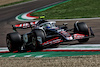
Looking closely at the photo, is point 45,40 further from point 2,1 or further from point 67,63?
point 2,1

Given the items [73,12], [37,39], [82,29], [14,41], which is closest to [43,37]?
[37,39]

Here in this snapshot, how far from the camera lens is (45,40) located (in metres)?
10.7

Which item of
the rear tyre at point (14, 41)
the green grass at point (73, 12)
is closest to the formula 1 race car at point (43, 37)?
the rear tyre at point (14, 41)

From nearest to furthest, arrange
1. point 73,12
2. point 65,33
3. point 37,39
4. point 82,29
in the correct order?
point 37,39, point 65,33, point 82,29, point 73,12

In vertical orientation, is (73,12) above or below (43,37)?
below

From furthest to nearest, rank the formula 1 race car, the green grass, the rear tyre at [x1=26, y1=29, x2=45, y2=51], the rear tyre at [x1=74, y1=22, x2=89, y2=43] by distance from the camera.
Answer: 1. the green grass
2. the rear tyre at [x1=74, y1=22, x2=89, y2=43]
3. the formula 1 race car
4. the rear tyre at [x1=26, y1=29, x2=45, y2=51]

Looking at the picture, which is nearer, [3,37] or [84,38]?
[84,38]

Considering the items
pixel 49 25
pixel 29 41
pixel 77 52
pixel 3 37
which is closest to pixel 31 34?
pixel 29 41

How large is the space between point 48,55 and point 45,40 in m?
0.85

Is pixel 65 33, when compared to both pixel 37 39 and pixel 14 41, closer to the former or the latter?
pixel 37 39

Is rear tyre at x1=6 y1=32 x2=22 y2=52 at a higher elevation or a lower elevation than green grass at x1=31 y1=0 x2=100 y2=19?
higher

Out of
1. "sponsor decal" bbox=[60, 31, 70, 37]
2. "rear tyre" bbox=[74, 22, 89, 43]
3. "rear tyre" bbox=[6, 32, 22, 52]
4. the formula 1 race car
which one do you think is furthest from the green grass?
"rear tyre" bbox=[6, 32, 22, 52]

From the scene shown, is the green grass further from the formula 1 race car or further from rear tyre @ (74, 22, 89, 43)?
the formula 1 race car

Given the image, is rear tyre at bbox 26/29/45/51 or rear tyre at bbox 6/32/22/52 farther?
rear tyre at bbox 6/32/22/52
